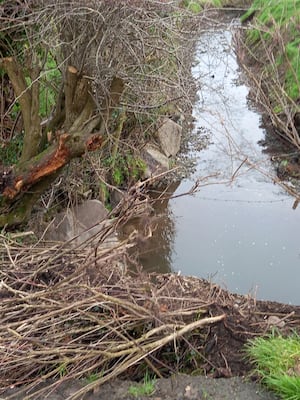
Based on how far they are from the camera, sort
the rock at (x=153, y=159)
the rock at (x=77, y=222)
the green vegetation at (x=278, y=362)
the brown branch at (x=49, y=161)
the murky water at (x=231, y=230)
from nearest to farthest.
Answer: the green vegetation at (x=278, y=362), the brown branch at (x=49, y=161), the rock at (x=77, y=222), the murky water at (x=231, y=230), the rock at (x=153, y=159)

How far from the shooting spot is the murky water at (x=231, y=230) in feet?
30.0

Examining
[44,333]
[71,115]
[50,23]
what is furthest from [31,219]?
[44,333]

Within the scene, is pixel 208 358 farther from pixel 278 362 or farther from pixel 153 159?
pixel 153 159

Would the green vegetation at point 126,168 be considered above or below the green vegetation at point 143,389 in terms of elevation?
below

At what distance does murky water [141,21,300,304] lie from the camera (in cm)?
915

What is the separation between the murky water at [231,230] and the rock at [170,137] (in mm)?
648

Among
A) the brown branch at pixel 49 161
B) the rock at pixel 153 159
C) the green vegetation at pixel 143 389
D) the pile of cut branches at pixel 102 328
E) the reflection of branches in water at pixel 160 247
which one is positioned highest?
the brown branch at pixel 49 161

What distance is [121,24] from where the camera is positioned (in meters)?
6.34

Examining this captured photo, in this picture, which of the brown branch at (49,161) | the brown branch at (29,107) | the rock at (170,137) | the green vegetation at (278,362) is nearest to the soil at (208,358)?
the green vegetation at (278,362)

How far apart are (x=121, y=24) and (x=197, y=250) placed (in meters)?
4.75

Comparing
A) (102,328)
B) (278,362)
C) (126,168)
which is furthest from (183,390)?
(126,168)

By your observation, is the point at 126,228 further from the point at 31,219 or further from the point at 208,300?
the point at 208,300

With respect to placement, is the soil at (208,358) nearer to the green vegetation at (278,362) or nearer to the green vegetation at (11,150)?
the green vegetation at (278,362)

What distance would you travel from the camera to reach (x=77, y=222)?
8.43 m
